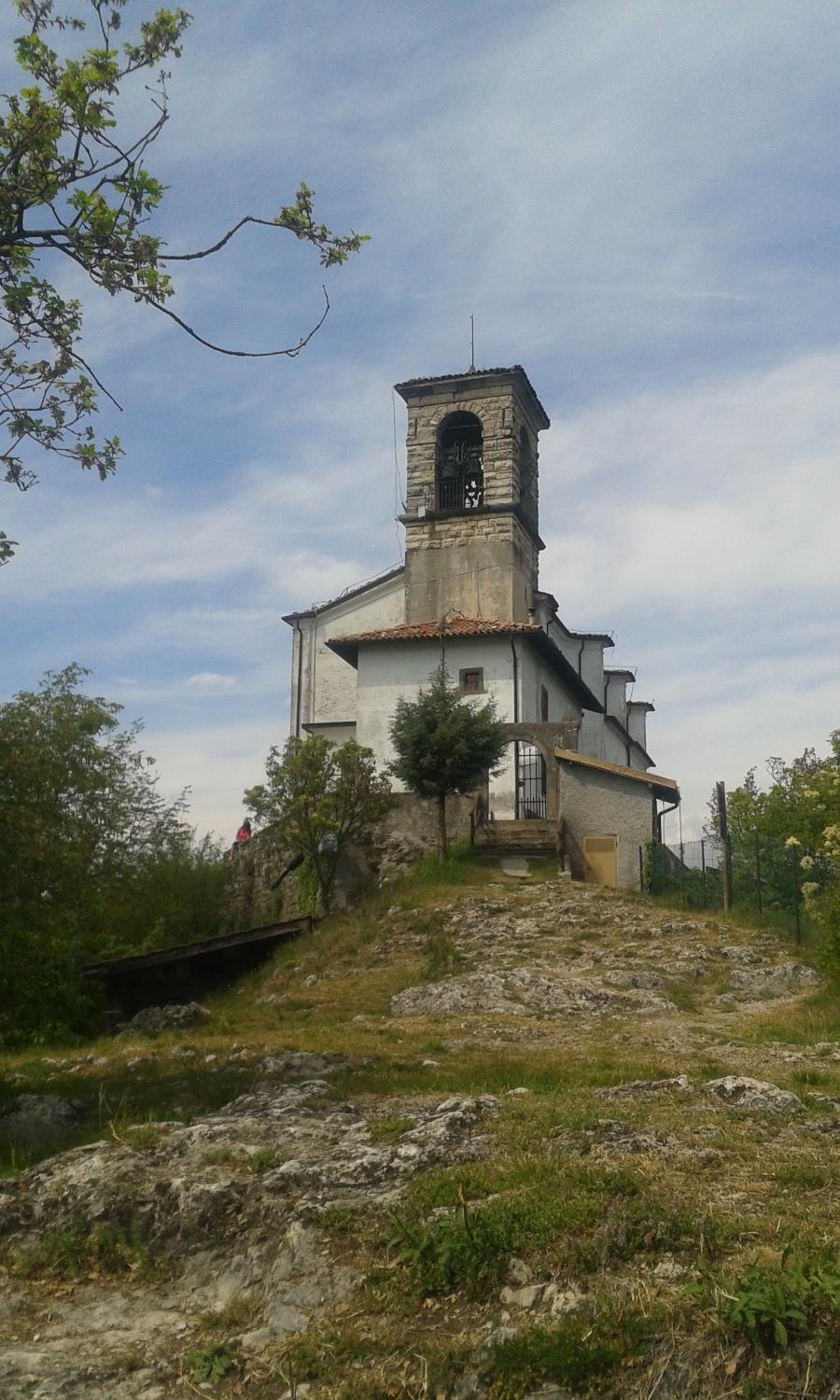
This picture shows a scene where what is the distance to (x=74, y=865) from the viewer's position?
38.2ft

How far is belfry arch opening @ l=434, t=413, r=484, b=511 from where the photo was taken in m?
36.2

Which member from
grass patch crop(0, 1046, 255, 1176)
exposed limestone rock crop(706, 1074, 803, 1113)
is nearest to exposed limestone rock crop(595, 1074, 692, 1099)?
exposed limestone rock crop(706, 1074, 803, 1113)

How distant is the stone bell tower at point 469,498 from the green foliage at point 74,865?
1075 centimetres

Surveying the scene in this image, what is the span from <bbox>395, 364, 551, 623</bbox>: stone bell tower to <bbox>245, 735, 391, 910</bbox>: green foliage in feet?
33.8

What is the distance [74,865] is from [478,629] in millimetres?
20162

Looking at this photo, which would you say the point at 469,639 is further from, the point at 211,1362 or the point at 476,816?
the point at 211,1362

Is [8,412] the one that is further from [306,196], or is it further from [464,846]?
[464,846]

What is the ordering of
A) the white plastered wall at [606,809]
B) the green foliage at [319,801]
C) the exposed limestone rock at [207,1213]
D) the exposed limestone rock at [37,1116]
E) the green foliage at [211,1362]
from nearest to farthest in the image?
1. the green foliage at [211,1362]
2. the exposed limestone rock at [207,1213]
3. the exposed limestone rock at [37,1116]
4. the green foliage at [319,801]
5. the white plastered wall at [606,809]

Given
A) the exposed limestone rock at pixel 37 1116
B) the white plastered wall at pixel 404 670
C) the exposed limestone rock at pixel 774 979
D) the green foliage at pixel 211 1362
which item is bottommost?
the green foliage at pixel 211 1362

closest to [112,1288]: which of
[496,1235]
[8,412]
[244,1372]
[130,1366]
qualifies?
[130,1366]

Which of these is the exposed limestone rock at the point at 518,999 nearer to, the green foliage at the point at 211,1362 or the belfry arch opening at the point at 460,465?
the green foliage at the point at 211,1362

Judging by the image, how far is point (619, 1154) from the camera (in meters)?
6.45

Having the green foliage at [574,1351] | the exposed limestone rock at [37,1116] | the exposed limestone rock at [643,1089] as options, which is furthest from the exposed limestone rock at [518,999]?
the green foliage at [574,1351]

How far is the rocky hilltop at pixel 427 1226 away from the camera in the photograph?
449 centimetres
